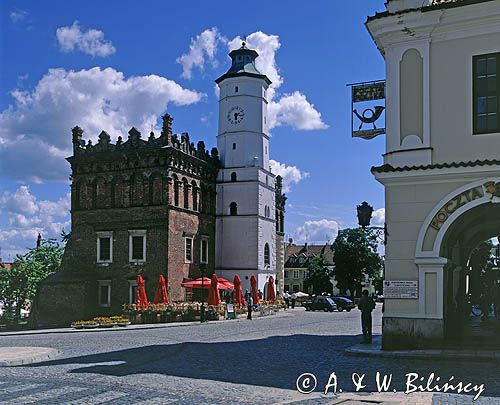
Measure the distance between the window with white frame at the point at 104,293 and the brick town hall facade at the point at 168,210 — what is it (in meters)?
0.07

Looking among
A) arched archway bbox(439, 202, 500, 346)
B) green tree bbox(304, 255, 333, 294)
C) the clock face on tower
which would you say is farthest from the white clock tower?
green tree bbox(304, 255, 333, 294)

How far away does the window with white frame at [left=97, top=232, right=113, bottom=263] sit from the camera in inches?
1791

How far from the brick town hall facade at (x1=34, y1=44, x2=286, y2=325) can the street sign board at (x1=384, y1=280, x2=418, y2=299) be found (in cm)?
2416

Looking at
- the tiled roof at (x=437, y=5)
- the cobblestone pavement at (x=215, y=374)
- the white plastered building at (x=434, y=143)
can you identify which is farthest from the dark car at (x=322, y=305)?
the tiled roof at (x=437, y=5)

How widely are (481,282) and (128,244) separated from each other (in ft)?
79.9

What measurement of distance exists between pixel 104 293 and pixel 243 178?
13941 millimetres

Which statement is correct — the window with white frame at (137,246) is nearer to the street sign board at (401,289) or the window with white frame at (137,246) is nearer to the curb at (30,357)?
the curb at (30,357)

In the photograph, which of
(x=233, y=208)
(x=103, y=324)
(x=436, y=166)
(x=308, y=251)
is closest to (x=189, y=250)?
(x=233, y=208)

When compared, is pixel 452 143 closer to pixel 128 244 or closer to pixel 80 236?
pixel 128 244

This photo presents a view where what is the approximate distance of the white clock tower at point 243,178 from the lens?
51.0m

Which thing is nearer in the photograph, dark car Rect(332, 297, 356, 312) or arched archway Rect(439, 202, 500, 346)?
arched archway Rect(439, 202, 500, 346)

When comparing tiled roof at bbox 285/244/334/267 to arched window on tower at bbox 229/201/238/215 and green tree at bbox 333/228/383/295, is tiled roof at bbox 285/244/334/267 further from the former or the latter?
arched window on tower at bbox 229/201/238/215

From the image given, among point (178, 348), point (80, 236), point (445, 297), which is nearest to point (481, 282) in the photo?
point (445, 297)

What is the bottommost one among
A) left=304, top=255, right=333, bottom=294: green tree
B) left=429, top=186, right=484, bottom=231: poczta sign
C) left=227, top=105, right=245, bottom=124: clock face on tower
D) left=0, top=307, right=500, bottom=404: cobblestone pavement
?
left=304, top=255, right=333, bottom=294: green tree
